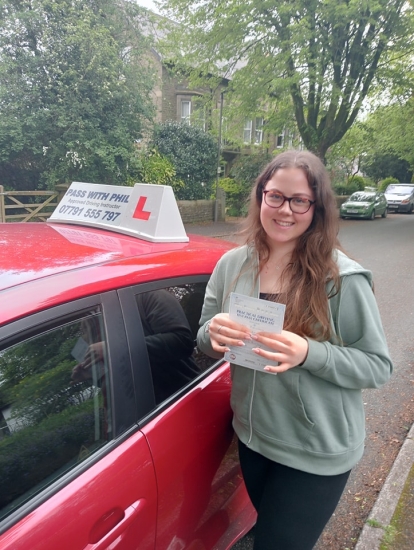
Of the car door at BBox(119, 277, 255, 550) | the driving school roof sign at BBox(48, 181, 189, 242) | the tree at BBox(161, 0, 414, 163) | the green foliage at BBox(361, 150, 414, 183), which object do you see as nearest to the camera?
the car door at BBox(119, 277, 255, 550)

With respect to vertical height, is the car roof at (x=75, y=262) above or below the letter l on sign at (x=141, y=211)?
below

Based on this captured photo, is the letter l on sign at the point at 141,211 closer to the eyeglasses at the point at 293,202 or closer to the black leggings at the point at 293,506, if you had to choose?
the eyeglasses at the point at 293,202

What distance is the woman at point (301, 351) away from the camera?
1.33 m

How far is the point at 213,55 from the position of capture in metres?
15.6

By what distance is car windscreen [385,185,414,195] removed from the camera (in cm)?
2611

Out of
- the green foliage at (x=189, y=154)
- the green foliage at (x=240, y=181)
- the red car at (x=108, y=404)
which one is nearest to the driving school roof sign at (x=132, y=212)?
the red car at (x=108, y=404)

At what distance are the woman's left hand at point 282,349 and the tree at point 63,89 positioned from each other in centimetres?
1153

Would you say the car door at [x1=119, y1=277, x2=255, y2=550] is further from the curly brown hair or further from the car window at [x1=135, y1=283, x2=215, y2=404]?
the curly brown hair

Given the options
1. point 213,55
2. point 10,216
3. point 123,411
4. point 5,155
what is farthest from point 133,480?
point 213,55

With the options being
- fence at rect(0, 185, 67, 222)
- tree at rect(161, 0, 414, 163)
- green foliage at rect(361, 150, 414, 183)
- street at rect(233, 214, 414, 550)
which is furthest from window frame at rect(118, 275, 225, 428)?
green foliage at rect(361, 150, 414, 183)

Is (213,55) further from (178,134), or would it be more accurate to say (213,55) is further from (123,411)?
(123,411)

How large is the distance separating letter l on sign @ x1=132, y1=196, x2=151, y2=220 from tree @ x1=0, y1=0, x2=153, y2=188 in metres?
10.5

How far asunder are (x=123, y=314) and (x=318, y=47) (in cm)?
1555

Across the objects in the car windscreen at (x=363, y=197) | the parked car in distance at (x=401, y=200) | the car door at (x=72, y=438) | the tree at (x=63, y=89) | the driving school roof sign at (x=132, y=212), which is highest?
the tree at (x=63, y=89)
